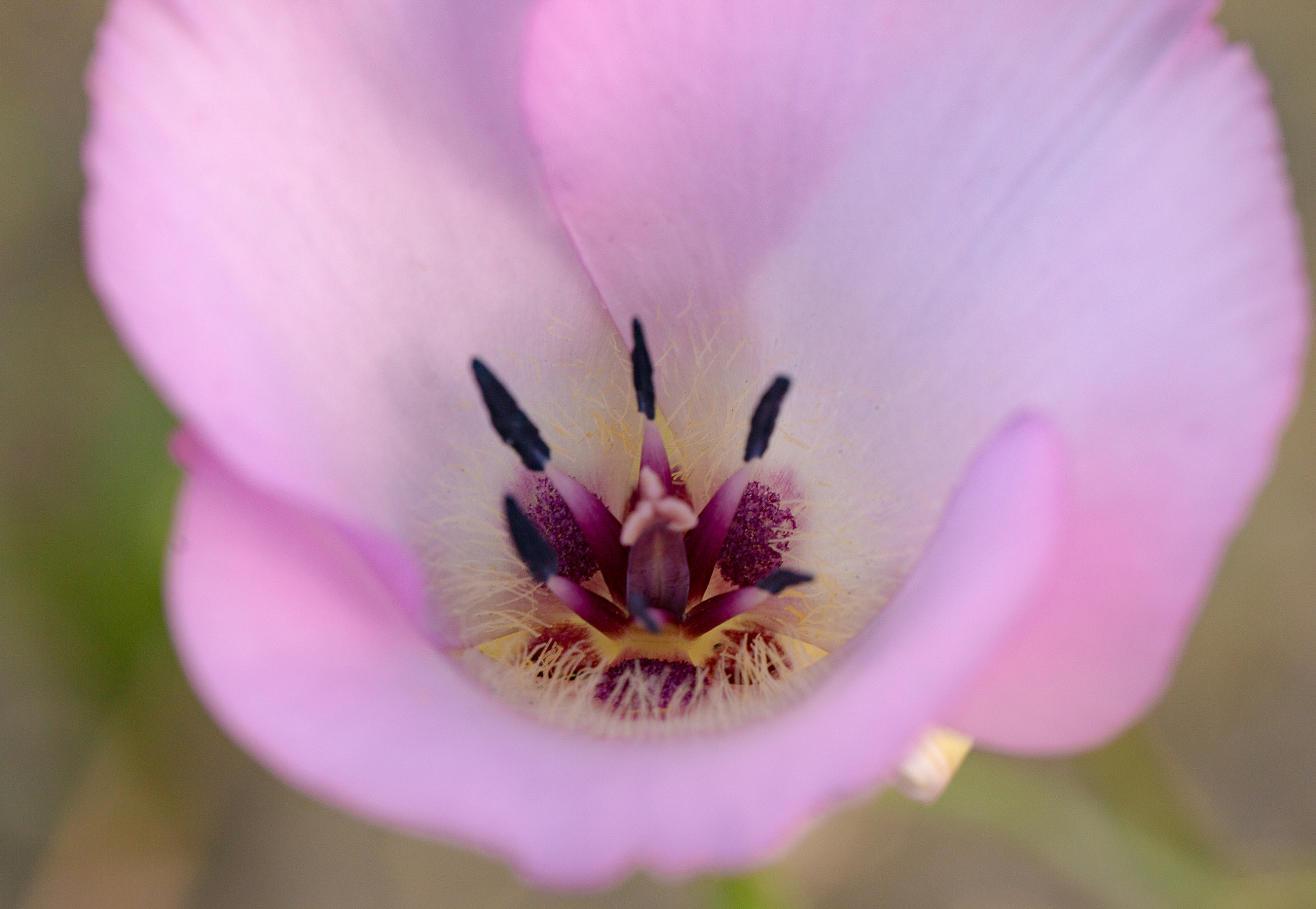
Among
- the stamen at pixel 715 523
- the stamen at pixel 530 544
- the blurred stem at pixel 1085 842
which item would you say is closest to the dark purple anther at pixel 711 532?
the stamen at pixel 715 523

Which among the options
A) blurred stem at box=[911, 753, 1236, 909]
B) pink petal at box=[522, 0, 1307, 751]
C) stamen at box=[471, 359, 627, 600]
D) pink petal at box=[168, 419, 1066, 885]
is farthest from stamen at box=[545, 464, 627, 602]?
blurred stem at box=[911, 753, 1236, 909]

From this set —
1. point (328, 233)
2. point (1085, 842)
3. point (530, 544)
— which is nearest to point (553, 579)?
point (530, 544)

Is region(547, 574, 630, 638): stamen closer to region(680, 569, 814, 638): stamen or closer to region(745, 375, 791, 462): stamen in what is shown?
region(680, 569, 814, 638): stamen

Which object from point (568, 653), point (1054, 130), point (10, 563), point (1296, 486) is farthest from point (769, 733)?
point (1296, 486)

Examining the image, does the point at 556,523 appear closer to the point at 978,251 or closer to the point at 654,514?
the point at 654,514

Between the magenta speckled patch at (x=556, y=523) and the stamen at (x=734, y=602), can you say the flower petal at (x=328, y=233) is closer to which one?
the magenta speckled patch at (x=556, y=523)

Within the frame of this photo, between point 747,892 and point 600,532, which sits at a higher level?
point 600,532

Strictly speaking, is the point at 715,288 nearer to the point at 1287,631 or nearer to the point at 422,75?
the point at 422,75
